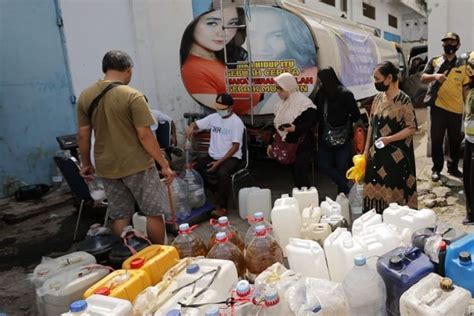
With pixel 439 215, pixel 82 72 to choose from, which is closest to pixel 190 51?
pixel 82 72

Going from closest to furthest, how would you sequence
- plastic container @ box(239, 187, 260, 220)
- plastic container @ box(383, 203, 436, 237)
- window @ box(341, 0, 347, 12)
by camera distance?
plastic container @ box(383, 203, 436, 237) < plastic container @ box(239, 187, 260, 220) < window @ box(341, 0, 347, 12)

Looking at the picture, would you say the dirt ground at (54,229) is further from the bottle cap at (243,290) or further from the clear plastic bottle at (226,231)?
the bottle cap at (243,290)

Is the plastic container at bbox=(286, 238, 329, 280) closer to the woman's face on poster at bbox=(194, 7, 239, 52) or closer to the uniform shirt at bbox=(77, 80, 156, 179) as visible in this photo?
the uniform shirt at bbox=(77, 80, 156, 179)

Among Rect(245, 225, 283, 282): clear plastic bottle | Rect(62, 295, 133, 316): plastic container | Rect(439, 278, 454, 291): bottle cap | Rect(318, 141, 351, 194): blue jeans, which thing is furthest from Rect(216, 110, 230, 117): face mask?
Rect(439, 278, 454, 291): bottle cap

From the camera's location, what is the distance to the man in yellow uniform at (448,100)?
4738mm

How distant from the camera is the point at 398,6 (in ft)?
Answer: 73.8

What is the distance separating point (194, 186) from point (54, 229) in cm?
169

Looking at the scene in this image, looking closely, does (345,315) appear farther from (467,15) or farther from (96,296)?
(467,15)

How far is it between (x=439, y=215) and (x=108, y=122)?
3.23 m

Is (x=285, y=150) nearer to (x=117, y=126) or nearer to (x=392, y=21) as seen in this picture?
(x=117, y=126)

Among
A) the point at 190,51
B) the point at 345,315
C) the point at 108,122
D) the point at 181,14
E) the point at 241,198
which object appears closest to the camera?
the point at 345,315

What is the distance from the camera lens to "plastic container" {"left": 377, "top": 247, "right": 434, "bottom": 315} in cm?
206

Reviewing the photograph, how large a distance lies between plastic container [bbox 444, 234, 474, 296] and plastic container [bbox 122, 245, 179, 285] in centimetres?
155

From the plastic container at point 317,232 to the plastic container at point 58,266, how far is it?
151 centimetres
